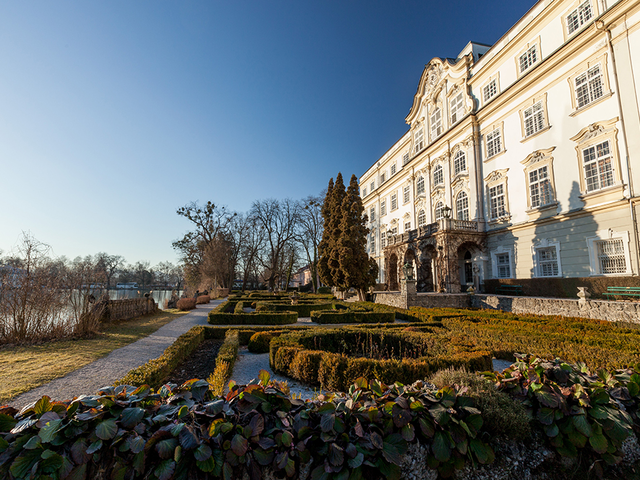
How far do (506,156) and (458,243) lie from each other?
626cm

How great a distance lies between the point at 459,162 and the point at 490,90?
202 inches

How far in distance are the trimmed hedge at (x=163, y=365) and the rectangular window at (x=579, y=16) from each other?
22707 millimetres

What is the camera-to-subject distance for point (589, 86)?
15.0m

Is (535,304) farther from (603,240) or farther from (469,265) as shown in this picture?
(469,265)

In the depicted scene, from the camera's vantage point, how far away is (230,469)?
205cm

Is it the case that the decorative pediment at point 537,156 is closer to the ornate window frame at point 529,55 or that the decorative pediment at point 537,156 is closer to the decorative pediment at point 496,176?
the decorative pediment at point 496,176

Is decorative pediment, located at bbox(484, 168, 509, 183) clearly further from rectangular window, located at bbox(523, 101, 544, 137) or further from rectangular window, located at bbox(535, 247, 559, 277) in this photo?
rectangular window, located at bbox(535, 247, 559, 277)

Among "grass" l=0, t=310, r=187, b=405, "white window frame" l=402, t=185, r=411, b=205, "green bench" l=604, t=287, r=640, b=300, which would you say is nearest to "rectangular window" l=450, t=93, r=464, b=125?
"white window frame" l=402, t=185, r=411, b=205

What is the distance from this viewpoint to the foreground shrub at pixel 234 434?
196cm

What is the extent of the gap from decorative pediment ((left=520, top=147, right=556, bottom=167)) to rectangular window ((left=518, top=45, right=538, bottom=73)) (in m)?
5.69

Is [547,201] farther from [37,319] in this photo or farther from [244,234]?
[244,234]

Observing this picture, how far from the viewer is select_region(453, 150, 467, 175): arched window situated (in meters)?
23.2

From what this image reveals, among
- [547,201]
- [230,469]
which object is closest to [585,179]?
[547,201]

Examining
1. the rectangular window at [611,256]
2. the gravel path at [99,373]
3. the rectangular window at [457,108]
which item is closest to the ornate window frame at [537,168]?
the rectangular window at [611,256]
